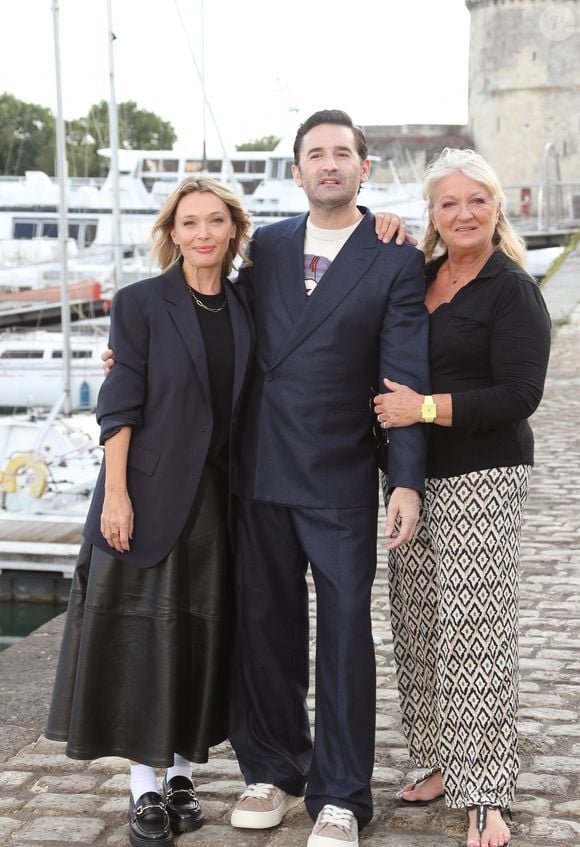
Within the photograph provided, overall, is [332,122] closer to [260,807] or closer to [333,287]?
[333,287]

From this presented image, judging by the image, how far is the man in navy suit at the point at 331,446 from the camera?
11.0 ft

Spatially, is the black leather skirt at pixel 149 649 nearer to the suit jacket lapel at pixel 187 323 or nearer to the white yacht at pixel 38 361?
the suit jacket lapel at pixel 187 323

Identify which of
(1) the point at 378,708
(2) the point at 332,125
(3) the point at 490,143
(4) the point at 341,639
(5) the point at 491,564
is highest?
(3) the point at 490,143

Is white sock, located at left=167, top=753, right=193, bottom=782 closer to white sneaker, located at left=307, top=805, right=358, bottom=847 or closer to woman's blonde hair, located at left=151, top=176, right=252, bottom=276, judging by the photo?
white sneaker, located at left=307, top=805, right=358, bottom=847

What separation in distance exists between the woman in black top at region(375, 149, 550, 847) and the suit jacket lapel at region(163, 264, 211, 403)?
47 centimetres

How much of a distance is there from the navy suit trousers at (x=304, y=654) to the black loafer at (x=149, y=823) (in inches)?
11.5

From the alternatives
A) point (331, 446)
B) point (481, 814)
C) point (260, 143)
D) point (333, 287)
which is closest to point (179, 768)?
point (481, 814)

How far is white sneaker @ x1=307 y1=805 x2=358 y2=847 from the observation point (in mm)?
3199

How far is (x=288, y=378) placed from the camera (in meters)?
3.38

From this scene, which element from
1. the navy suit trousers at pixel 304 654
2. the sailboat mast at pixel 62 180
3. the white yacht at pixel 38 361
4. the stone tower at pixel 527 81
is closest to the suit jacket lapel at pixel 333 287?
the navy suit trousers at pixel 304 654

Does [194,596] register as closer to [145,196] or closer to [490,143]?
[145,196]

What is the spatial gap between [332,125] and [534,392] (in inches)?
34.8

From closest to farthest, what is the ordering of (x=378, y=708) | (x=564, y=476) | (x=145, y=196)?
(x=378, y=708), (x=564, y=476), (x=145, y=196)

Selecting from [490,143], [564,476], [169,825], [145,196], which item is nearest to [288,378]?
[169,825]
